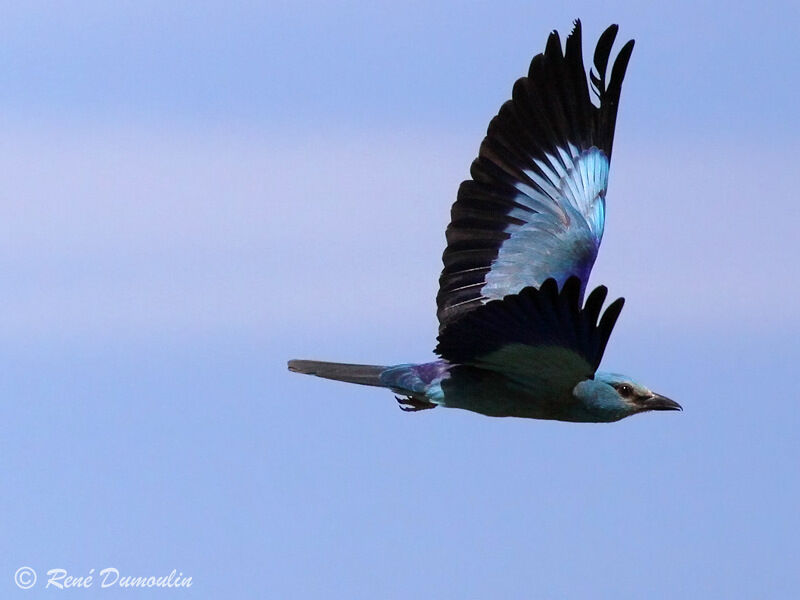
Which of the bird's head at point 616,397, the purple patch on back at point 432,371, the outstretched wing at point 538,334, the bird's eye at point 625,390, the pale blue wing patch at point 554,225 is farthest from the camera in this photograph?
the pale blue wing patch at point 554,225

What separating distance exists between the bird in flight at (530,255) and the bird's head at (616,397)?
0.01 meters

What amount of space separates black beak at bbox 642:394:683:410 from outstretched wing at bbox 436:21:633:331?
57.1 inches

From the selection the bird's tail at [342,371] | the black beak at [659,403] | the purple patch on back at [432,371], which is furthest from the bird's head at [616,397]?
the bird's tail at [342,371]

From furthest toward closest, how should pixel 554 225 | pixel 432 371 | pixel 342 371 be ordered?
pixel 554 225 < pixel 342 371 < pixel 432 371

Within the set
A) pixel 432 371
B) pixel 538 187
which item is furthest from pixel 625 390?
pixel 538 187

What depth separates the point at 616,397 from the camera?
529 inches

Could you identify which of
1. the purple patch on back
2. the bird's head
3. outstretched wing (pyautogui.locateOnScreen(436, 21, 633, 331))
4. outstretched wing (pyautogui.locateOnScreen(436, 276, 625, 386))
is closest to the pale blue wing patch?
outstretched wing (pyautogui.locateOnScreen(436, 21, 633, 331))

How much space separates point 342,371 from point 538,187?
8.59 ft

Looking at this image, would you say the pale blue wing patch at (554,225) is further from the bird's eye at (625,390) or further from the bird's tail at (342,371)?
the bird's eye at (625,390)

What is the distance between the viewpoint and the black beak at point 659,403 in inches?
541

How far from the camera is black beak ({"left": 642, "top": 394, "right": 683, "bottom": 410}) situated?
13.8 m

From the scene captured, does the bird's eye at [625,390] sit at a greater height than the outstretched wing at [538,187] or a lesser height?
lesser

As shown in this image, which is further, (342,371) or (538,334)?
(342,371)

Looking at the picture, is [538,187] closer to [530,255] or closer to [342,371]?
[530,255]
